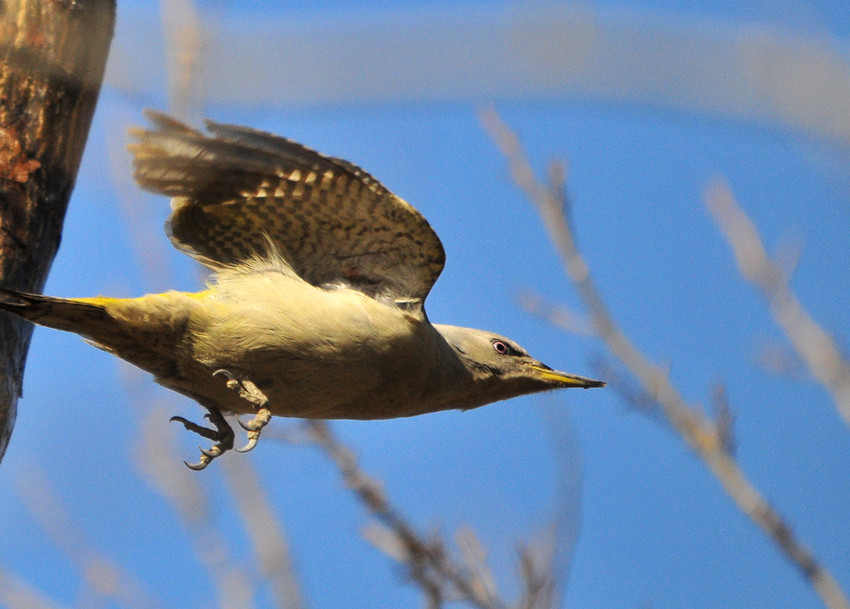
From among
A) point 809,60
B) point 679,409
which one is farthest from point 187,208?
point 809,60

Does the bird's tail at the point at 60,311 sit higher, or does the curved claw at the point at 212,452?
the bird's tail at the point at 60,311

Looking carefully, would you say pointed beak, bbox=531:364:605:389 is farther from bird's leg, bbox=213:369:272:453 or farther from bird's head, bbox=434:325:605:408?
bird's leg, bbox=213:369:272:453

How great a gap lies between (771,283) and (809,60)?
488 centimetres

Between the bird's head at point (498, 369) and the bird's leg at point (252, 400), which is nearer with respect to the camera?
the bird's leg at point (252, 400)

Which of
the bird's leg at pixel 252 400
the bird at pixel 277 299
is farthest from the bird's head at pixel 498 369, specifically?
the bird's leg at pixel 252 400

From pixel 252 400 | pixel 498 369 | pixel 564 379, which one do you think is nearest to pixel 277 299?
pixel 252 400

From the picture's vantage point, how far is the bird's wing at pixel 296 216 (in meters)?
5.40

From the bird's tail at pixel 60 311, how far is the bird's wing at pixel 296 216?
757 mm

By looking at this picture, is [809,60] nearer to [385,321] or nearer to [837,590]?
[385,321]

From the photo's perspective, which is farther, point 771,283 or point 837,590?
point 771,283

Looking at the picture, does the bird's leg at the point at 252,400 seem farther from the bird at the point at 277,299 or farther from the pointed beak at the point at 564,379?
the pointed beak at the point at 564,379

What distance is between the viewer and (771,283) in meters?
7.13

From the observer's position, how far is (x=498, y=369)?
6.47 m

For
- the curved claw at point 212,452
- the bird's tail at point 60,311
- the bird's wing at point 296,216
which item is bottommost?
the curved claw at point 212,452
